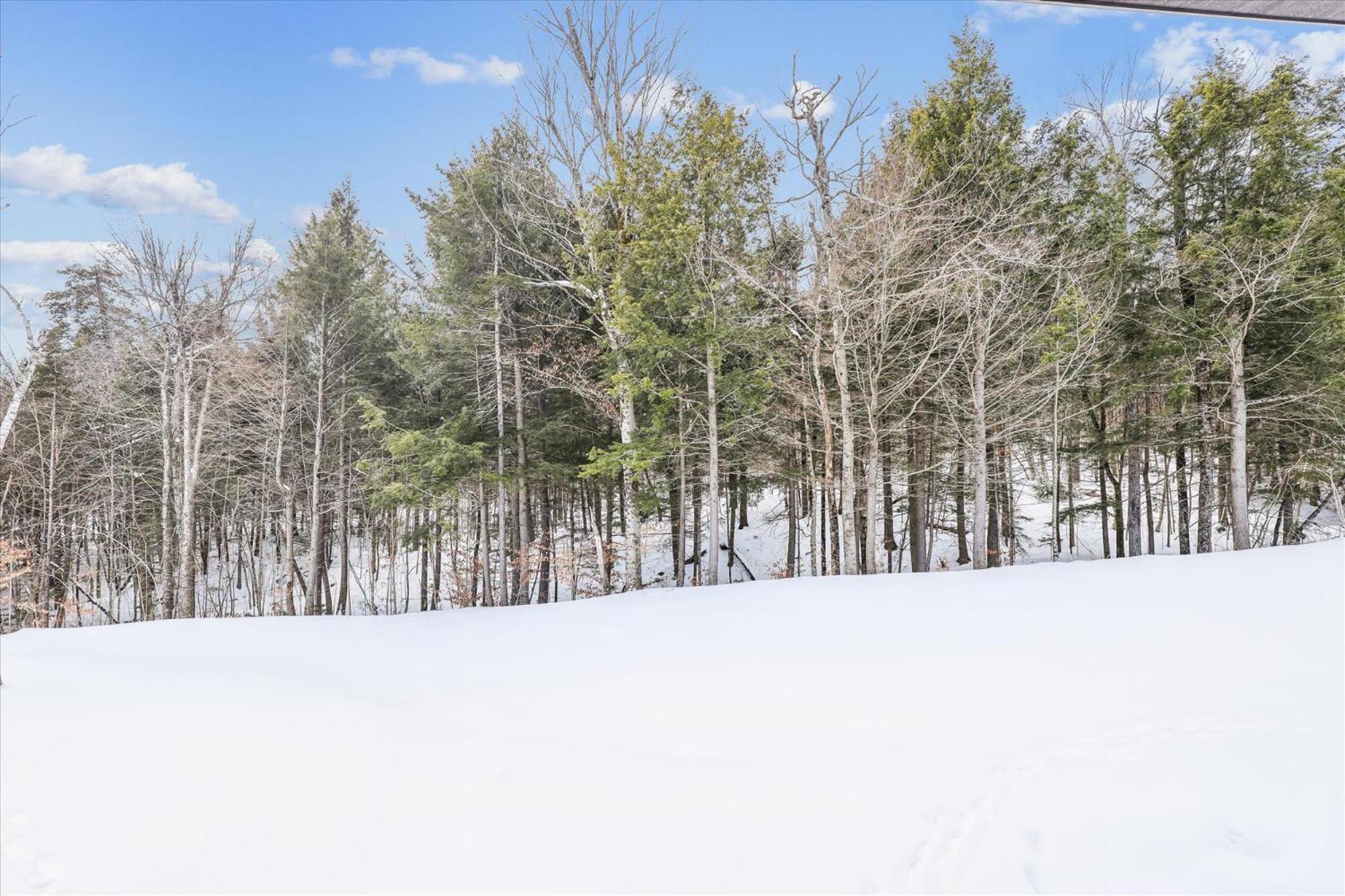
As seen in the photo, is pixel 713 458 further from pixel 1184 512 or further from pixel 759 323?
pixel 1184 512

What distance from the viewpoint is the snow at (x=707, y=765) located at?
178cm

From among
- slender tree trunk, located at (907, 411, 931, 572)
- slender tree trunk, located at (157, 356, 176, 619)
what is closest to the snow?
slender tree trunk, located at (907, 411, 931, 572)

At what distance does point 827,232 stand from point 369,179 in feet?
16.7

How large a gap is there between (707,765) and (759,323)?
20.0 ft

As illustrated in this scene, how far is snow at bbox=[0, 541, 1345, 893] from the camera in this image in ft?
5.83

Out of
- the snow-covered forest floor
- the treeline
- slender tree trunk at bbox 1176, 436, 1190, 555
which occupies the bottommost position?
the snow-covered forest floor

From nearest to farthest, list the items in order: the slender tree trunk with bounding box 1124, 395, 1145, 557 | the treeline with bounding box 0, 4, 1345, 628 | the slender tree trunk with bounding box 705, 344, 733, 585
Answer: the treeline with bounding box 0, 4, 1345, 628 < the slender tree trunk with bounding box 705, 344, 733, 585 < the slender tree trunk with bounding box 1124, 395, 1145, 557

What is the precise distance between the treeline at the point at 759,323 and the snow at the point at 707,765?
3.76m

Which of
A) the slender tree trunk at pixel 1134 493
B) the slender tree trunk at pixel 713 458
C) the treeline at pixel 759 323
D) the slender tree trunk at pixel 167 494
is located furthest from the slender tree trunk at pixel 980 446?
the slender tree trunk at pixel 167 494

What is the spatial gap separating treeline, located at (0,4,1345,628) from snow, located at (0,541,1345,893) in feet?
12.3

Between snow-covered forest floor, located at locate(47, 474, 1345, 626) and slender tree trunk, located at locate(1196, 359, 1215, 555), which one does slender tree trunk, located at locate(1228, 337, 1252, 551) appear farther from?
snow-covered forest floor, located at locate(47, 474, 1345, 626)

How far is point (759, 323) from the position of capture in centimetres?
764

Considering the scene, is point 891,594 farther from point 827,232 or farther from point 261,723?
point 261,723

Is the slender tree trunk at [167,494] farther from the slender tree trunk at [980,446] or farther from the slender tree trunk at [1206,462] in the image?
the slender tree trunk at [1206,462]
